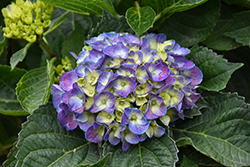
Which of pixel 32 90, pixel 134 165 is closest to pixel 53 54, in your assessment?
pixel 32 90

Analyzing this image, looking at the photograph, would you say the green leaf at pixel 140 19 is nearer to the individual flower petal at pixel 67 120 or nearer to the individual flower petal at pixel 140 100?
the individual flower petal at pixel 140 100

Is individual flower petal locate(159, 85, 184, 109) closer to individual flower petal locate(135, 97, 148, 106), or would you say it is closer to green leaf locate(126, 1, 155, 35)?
individual flower petal locate(135, 97, 148, 106)

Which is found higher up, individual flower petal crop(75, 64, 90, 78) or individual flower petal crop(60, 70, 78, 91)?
individual flower petal crop(75, 64, 90, 78)

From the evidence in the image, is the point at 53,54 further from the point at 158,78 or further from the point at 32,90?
the point at 158,78

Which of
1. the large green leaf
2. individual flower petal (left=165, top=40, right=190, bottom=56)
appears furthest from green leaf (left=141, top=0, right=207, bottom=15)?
the large green leaf

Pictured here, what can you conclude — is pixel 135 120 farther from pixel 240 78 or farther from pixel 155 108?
pixel 240 78

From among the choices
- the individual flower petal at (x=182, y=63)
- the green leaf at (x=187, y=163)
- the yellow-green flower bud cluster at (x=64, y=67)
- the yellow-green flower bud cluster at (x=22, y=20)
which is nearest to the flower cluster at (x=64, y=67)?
the yellow-green flower bud cluster at (x=64, y=67)
